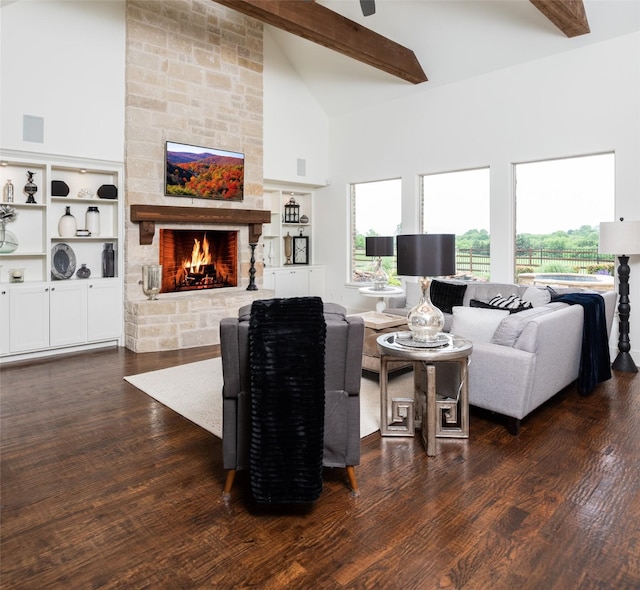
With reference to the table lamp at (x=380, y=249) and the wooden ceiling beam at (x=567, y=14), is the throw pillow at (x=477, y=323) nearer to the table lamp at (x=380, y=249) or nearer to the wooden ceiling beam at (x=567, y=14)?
the wooden ceiling beam at (x=567, y=14)

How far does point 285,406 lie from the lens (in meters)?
2.05

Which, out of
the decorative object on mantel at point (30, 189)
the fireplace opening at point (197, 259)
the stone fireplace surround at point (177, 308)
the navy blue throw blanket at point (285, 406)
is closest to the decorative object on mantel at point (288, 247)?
the fireplace opening at point (197, 259)

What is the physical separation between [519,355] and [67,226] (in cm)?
484

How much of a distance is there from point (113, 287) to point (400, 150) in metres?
4.36

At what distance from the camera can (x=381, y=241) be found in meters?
6.26

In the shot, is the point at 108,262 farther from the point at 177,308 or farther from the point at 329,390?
the point at 329,390

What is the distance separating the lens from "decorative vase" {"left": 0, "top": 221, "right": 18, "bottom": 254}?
15.8 feet

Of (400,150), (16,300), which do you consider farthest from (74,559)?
(400,150)

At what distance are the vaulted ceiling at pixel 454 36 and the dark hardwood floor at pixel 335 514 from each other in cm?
374

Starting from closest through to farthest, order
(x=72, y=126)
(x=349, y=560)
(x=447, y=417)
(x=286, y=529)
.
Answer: (x=349, y=560), (x=286, y=529), (x=447, y=417), (x=72, y=126)

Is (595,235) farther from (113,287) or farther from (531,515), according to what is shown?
(113,287)

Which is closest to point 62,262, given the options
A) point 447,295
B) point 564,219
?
point 447,295

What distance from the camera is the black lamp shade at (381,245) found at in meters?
6.25

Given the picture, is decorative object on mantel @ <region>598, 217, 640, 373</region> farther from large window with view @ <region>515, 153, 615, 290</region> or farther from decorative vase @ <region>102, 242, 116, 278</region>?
decorative vase @ <region>102, 242, 116, 278</region>
